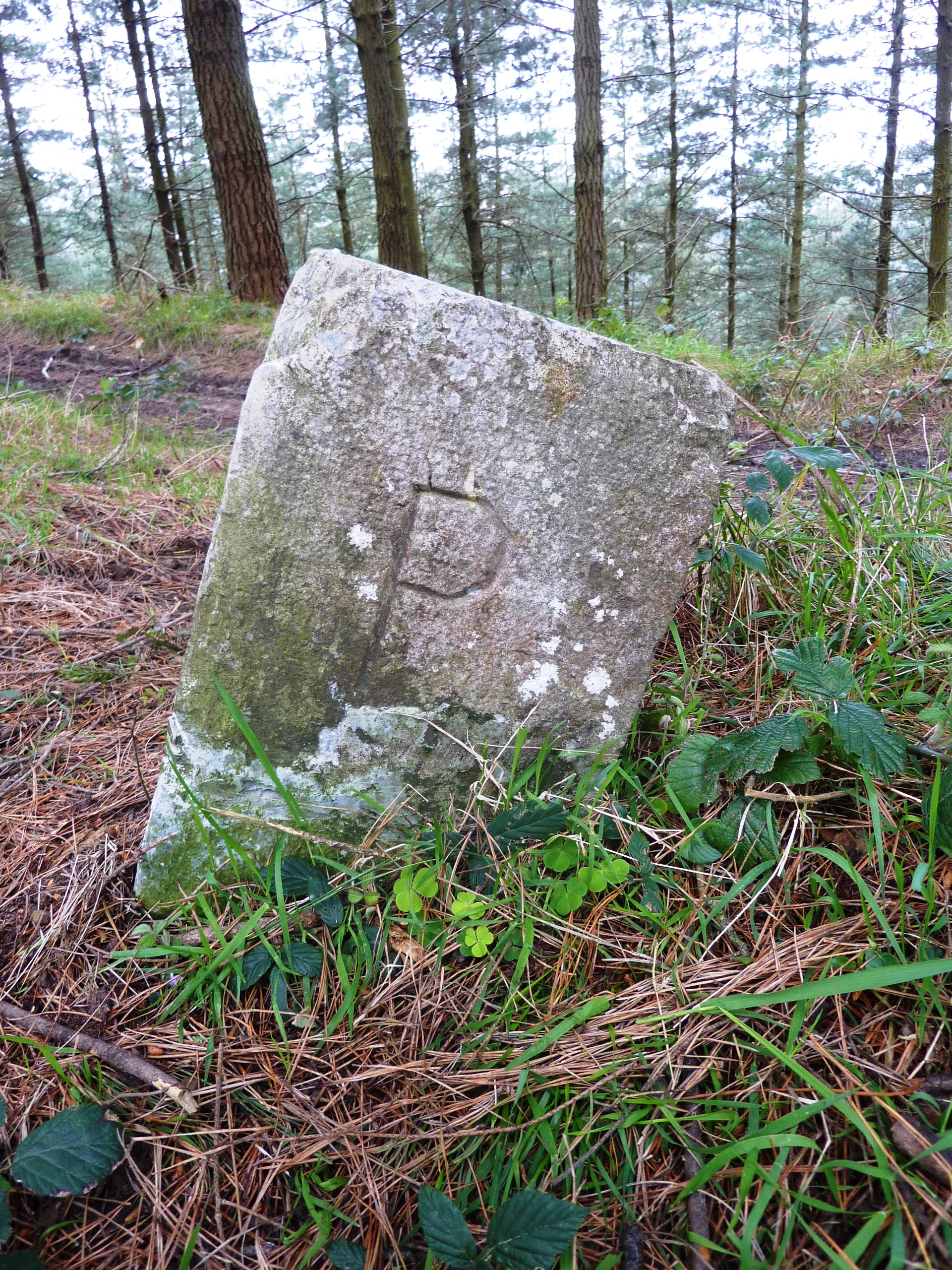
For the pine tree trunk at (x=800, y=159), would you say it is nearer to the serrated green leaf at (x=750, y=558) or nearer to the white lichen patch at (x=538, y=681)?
the serrated green leaf at (x=750, y=558)

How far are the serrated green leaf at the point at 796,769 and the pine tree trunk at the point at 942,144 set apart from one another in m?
7.70

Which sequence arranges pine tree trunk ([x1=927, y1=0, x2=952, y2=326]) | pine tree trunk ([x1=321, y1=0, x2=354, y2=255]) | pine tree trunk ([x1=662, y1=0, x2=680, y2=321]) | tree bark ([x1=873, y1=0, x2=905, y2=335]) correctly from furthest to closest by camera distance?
pine tree trunk ([x1=662, y1=0, x2=680, y2=321])
pine tree trunk ([x1=321, y1=0, x2=354, y2=255])
tree bark ([x1=873, y1=0, x2=905, y2=335])
pine tree trunk ([x1=927, y1=0, x2=952, y2=326])

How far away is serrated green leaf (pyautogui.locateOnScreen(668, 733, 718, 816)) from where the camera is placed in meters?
1.38

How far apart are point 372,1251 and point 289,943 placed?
17.8 inches

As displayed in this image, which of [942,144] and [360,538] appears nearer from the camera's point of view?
[360,538]

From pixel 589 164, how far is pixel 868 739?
7131 millimetres

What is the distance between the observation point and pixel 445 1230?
37.2 inches

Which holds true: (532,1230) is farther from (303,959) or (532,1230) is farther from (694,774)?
(694,774)

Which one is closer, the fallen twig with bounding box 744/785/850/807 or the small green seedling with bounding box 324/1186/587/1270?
the small green seedling with bounding box 324/1186/587/1270

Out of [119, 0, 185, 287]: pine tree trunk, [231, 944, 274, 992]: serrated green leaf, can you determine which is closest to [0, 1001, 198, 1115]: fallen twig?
[231, 944, 274, 992]: serrated green leaf

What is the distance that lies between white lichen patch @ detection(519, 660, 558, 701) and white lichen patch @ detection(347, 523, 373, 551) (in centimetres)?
42

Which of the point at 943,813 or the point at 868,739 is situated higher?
the point at 868,739

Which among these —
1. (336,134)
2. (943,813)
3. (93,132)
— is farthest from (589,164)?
(93,132)

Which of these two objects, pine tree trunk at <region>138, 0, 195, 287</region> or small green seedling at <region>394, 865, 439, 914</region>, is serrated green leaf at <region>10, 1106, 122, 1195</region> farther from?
pine tree trunk at <region>138, 0, 195, 287</region>
